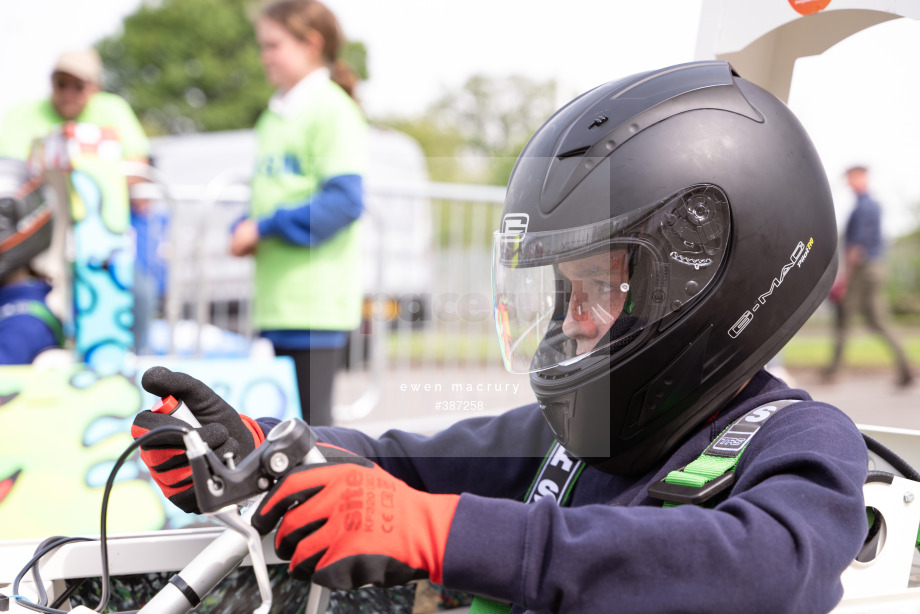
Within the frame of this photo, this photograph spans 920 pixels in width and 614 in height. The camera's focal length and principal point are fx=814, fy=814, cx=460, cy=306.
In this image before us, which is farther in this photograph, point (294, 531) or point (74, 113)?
point (74, 113)

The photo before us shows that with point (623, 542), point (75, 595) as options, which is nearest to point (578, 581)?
point (623, 542)

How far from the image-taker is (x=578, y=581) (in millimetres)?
1002

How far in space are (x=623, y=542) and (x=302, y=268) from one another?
8.00 feet

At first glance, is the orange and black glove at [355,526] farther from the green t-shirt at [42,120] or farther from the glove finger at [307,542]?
the green t-shirt at [42,120]

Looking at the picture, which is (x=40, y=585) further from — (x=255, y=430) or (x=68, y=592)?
(x=255, y=430)

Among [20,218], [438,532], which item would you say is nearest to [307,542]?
[438,532]

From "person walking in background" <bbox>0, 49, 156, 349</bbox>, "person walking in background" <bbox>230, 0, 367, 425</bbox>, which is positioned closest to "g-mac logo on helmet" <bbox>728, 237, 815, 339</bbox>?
"person walking in background" <bbox>230, 0, 367, 425</bbox>

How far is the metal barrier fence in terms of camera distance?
533 cm

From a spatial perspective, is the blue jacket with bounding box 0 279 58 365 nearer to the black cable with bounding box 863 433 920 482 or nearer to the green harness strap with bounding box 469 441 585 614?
the green harness strap with bounding box 469 441 585 614

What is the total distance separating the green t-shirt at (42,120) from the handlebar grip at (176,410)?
352 centimetres

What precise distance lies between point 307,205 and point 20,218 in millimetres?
1427

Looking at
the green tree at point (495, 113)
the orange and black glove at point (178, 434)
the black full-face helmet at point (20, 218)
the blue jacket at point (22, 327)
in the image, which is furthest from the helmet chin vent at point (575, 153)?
the green tree at point (495, 113)

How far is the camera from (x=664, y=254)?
139 centimetres

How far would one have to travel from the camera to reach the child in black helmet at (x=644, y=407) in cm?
101
